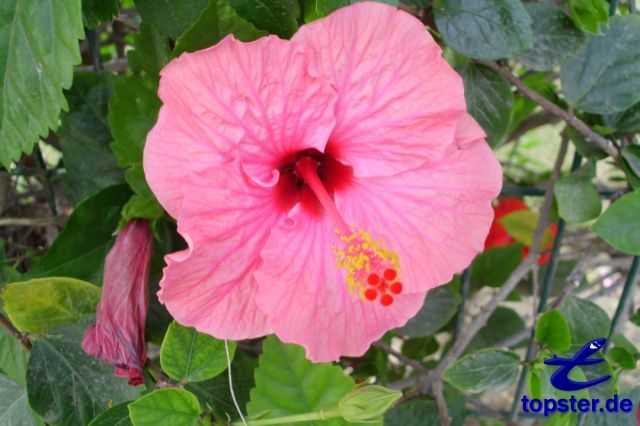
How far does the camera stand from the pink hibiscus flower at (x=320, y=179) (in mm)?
673

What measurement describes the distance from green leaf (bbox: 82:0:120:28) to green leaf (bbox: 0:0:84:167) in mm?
137

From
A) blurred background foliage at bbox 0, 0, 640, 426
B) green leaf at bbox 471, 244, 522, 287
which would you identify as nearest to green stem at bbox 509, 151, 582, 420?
blurred background foliage at bbox 0, 0, 640, 426

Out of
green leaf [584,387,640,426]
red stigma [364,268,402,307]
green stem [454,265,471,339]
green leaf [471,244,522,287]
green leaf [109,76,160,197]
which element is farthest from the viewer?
green leaf [471,244,522,287]

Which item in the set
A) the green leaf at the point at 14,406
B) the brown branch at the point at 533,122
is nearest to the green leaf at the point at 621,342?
the brown branch at the point at 533,122

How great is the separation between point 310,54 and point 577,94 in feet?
1.87

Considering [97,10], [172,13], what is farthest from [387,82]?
[97,10]

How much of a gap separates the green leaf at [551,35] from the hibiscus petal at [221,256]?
0.47m

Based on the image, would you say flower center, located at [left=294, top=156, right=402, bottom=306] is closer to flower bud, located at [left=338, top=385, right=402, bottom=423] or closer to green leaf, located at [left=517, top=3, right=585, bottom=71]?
flower bud, located at [left=338, top=385, right=402, bottom=423]

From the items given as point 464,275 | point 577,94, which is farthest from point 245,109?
point 464,275

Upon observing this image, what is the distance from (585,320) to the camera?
1.14 m

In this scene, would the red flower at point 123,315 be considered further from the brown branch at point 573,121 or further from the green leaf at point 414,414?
the brown branch at point 573,121

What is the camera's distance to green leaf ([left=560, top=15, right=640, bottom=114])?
3.35 feet

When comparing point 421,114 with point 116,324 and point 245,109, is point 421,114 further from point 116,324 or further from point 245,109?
point 116,324

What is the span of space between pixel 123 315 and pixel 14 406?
0.23 metres
